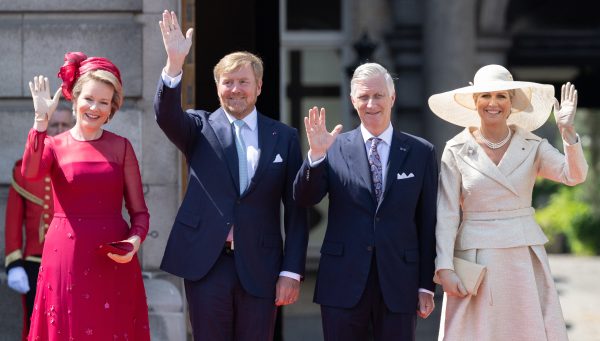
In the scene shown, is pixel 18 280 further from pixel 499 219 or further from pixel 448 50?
pixel 448 50

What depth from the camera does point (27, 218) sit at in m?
6.46

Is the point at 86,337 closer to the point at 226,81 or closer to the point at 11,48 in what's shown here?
the point at 226,81

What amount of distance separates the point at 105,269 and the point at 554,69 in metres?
13.1

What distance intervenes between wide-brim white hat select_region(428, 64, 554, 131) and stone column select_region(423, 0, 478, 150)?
27.2ft

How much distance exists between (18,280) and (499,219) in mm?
2757

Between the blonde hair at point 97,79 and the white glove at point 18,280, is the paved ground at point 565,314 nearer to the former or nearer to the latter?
the white glove at point 18,280

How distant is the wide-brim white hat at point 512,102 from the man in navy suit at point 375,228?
0.43 meters

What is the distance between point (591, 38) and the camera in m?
15.7

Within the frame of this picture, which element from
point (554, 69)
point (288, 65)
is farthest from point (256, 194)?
point (554, 69)

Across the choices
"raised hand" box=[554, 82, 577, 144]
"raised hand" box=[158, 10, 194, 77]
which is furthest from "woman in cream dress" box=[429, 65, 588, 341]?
"raised hand" box=[158, 10, 194, 77]

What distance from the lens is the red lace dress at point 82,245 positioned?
17.2 feet

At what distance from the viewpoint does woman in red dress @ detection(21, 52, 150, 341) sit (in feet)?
17.2

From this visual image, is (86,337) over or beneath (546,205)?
over

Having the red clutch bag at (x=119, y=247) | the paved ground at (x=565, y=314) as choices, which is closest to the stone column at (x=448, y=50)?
the paved ground at (x=565, y=314)
